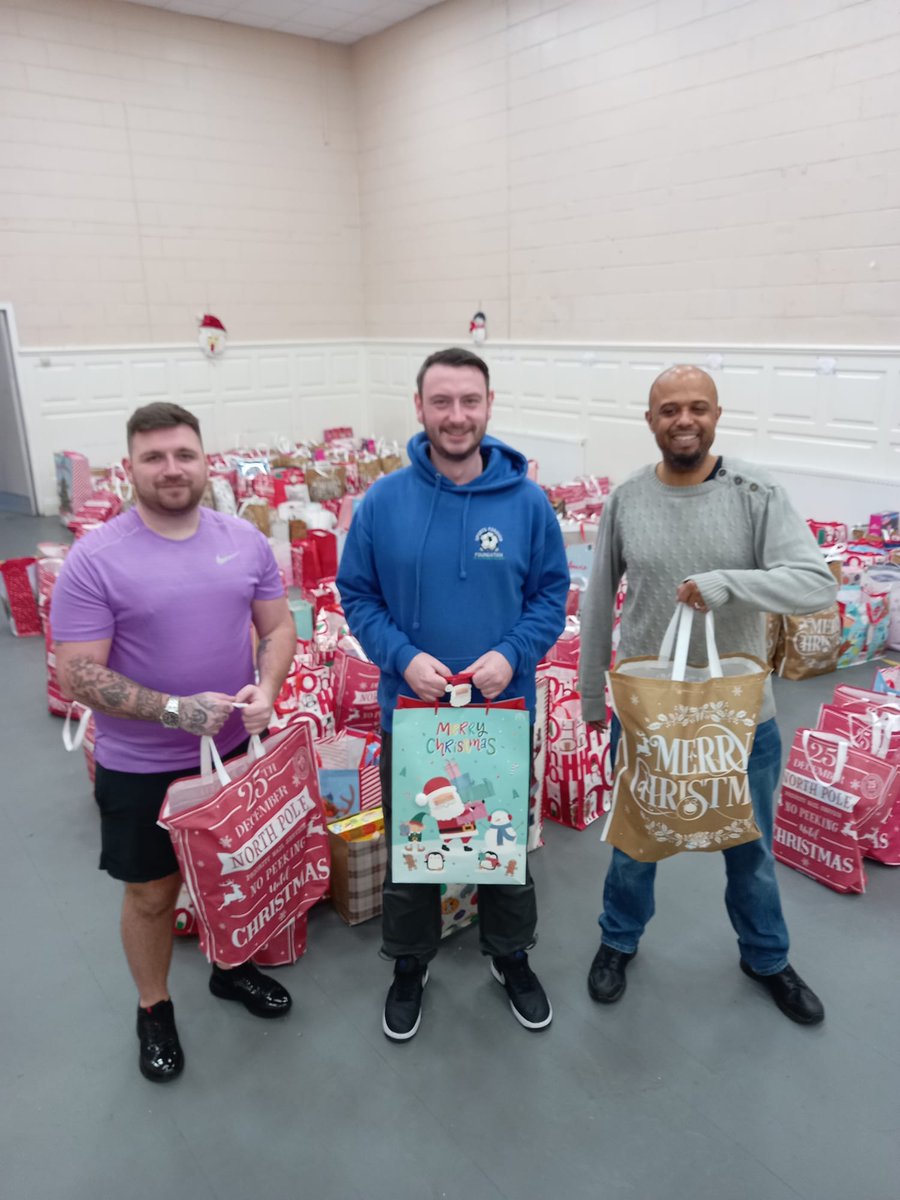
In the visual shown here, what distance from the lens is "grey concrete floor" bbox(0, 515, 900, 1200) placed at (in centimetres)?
162

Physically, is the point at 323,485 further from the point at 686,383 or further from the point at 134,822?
the point at 686,383

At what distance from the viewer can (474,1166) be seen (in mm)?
1628

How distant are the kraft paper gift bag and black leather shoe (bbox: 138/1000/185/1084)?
1.20m

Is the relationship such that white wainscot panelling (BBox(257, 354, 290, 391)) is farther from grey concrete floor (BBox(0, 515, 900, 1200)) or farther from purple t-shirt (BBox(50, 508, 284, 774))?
purple t-shirt (BBox(50, 508, 284, 774))

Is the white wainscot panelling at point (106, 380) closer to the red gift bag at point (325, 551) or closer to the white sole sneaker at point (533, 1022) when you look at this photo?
the red gift bag at point (325, 551)

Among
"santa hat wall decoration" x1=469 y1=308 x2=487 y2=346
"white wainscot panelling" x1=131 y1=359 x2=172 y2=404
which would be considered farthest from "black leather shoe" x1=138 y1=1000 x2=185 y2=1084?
"white wainscot panelling" x1=131 y1=359 x2=172 y2=404

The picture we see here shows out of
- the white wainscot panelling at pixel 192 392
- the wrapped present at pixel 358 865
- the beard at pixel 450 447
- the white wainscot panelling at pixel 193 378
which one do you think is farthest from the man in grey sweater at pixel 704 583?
the white wainscot panelling at pixel 193 378

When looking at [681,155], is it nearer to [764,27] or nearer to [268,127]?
[764,27]

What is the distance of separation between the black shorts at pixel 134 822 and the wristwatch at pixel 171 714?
0.16m

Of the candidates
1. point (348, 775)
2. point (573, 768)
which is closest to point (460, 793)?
point (348, 775)

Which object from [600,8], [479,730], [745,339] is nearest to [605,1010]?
[479,730]

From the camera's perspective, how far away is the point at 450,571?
1.77 meters

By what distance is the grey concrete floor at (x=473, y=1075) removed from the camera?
162 cm

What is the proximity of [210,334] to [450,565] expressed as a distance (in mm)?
7925
